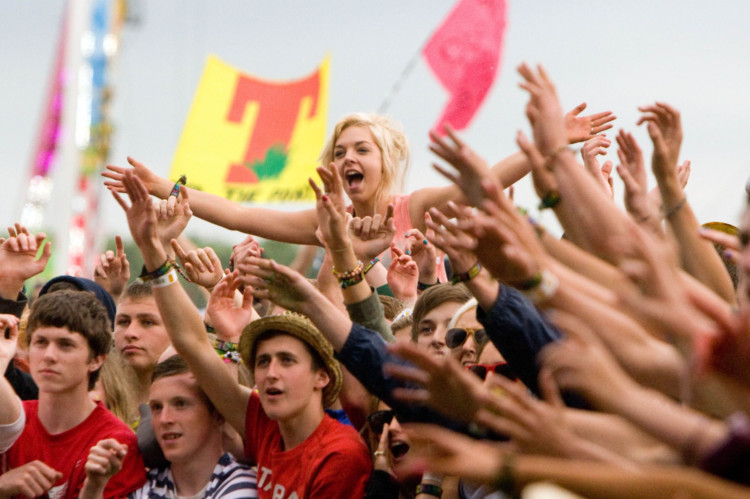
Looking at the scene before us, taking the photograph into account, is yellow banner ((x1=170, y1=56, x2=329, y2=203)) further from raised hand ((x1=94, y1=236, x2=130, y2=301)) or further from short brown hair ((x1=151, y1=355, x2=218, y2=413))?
short brown hair ((x1=151, y1=355, x2=218, y2=413))

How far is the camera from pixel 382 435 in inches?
137

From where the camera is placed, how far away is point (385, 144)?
16.6ft

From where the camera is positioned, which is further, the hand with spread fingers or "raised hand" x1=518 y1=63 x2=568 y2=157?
the hand with spread fingers

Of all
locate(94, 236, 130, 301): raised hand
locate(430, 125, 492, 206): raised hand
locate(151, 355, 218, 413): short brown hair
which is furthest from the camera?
locate(94, 236, 130, 301): raised hand

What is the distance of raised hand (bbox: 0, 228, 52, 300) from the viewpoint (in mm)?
4418

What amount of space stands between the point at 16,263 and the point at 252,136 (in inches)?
197

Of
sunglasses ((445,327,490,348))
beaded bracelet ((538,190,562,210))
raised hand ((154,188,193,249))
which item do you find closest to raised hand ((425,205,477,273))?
beaded bracelet ((538,190,562,210))

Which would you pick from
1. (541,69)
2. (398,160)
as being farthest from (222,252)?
(541,69)

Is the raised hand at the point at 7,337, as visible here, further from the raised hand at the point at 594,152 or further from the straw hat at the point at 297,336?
the raised hand at the point at 594,152

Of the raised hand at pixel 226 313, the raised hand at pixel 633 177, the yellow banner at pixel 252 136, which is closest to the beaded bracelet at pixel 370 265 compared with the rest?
the raised hand at pixel 226 313

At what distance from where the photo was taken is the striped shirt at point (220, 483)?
12.0 feet

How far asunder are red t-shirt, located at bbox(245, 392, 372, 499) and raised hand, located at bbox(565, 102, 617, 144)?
4.25ft

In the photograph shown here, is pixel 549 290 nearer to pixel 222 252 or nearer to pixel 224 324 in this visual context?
pixel 224 324

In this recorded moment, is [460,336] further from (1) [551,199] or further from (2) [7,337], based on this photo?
(2) [7,337]
